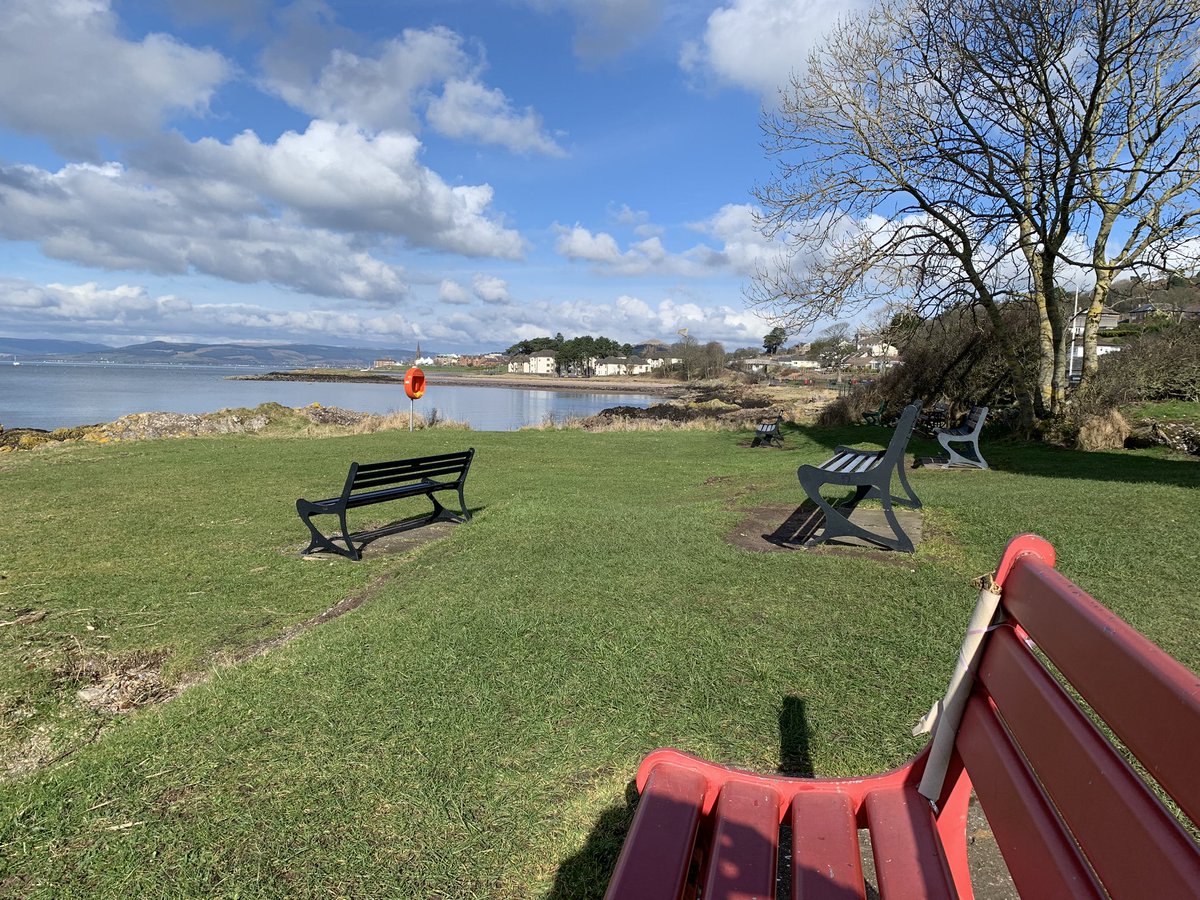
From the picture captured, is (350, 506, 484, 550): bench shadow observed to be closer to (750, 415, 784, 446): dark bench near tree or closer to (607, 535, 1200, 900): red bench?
(607, 535, 1200, 900): red bench

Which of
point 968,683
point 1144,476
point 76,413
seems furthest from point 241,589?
point 76,413

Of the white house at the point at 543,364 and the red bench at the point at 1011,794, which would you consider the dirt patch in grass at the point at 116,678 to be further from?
the white house at the point at 543,364

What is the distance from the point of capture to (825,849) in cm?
169

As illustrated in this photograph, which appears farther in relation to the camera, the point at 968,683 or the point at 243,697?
the point at 243,697

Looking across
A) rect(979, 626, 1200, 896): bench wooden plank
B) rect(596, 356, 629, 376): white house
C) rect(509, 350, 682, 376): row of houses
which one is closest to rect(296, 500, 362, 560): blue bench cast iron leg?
rect(979, 626, 1200, 896): bench wooden plank

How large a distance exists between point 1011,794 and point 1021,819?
6 centimetres

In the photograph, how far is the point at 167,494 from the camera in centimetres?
968

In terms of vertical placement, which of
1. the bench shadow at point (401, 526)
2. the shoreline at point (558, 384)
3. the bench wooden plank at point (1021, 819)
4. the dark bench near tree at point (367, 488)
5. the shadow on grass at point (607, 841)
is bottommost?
the shoreline at point (558, 384)

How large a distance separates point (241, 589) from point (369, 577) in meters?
0.98

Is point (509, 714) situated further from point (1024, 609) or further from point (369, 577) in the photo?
point (369, 577)

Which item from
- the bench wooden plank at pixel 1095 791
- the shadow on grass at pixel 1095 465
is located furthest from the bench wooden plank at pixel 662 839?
the shadow on grass at pixel 1095 465

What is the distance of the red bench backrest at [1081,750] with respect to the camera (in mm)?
890

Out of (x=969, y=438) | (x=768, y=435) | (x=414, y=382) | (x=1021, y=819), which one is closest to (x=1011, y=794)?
(x=1021, y=819)

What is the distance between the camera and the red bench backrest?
2.92 feet
